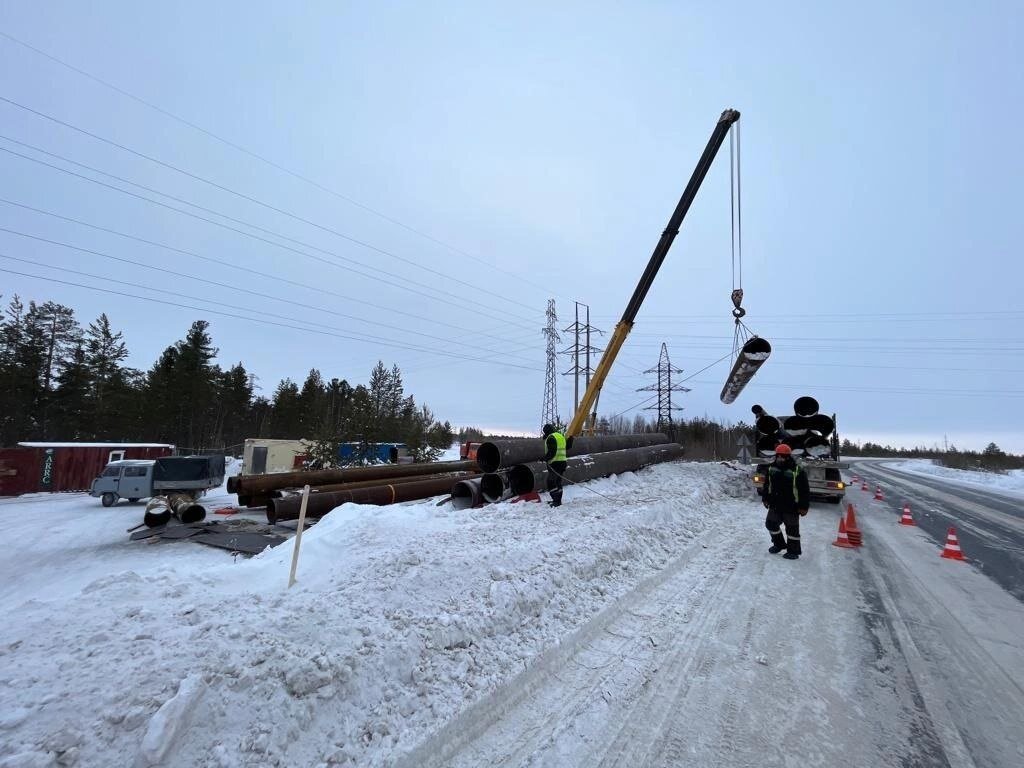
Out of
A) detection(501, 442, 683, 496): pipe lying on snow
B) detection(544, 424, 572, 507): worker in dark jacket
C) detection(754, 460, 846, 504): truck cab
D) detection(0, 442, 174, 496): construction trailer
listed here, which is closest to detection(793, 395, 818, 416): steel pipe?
detection(754, 460, 846, 504): truck cab

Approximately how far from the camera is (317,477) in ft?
46.5

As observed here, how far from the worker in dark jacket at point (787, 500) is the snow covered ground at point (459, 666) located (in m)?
0.99

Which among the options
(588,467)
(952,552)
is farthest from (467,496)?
(952,552)

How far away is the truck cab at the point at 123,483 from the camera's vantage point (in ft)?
66.5

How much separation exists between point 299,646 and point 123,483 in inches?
903

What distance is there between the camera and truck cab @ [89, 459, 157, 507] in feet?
66.5

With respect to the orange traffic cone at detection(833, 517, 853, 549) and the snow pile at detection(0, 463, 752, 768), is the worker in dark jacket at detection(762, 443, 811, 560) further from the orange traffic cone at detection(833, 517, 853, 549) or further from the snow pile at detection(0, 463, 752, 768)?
the snow pile at detection(0, 463, 752, 768)

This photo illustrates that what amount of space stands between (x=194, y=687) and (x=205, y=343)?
53395 mm

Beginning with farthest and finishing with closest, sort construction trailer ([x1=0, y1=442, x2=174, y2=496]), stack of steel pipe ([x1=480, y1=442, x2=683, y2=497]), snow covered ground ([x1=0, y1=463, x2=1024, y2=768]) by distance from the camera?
construction trailer ([x1=0, y1=442, x2=174, y2=496]) → stack of steel pipe ([x1=480, y1=442, x2=683, y2=497]) → snow covered ground ([x1=0, y1=463, x2=1024, y2=768])

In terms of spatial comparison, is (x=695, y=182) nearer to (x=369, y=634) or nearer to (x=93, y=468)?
(x=369, y=634)

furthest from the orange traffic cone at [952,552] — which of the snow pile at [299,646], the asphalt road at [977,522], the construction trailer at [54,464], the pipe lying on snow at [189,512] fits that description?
the construction trailer at [54,464]

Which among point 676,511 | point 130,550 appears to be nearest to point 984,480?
point 676,511

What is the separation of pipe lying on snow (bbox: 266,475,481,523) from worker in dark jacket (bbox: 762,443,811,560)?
8746 mm

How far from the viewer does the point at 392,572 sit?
4.75m
